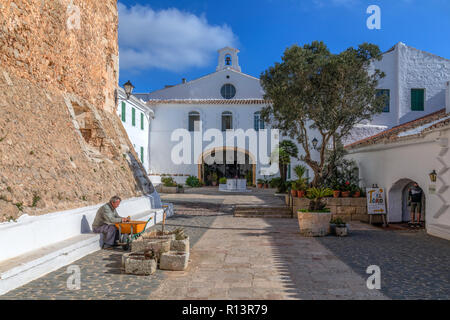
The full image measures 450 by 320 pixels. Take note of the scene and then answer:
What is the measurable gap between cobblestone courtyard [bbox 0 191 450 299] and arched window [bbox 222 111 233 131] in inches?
690

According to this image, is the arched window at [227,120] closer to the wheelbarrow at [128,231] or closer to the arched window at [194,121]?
the arched window at [194,121]

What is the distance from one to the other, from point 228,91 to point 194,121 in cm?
364

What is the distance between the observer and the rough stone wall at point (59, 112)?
22.3 ft

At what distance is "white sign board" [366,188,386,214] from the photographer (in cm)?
1138

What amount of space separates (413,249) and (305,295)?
4140 mm

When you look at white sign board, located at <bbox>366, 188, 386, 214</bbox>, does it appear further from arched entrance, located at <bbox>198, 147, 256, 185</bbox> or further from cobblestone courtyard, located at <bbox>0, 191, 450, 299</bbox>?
arched entrance, located at <bbox>198, 147, 256, 185</bbox>

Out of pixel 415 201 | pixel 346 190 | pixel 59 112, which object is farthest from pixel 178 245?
pixel 415 201

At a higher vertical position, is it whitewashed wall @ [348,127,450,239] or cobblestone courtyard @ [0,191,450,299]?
whitewashed wall @ [348,127,450,239]

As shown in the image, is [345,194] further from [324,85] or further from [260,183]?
[260,183]

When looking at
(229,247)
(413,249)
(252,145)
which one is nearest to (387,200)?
(413,249)

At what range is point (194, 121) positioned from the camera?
26.2m

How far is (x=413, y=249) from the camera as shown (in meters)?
7.48

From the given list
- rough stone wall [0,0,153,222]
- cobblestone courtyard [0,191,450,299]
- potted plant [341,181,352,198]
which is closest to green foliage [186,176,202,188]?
rough stone wall [0,0,153,222]
